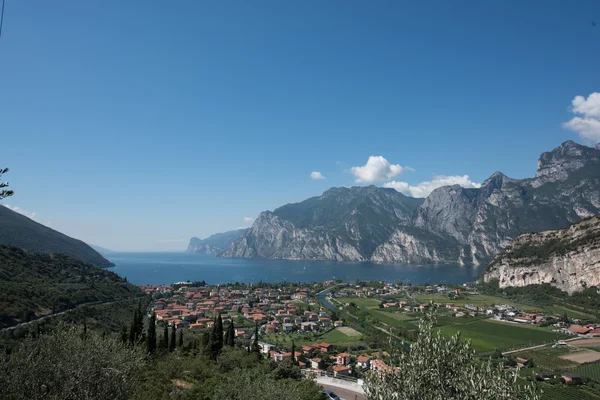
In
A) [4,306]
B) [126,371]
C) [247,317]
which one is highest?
[126,371]

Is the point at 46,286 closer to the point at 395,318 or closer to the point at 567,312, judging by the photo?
the point at 395,318

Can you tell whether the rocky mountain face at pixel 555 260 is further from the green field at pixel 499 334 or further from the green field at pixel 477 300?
the green field at pixel 499 334

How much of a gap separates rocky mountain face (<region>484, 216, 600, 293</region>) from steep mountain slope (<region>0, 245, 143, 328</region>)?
101879mm

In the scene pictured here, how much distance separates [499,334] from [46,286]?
7471 cm

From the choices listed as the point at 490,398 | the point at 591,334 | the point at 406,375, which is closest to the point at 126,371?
the point at 406,375

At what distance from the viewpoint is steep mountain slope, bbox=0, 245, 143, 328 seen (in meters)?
44.2

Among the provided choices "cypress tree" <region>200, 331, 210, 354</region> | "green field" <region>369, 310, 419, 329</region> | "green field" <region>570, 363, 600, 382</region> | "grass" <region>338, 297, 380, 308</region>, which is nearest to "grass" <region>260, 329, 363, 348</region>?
"green field" <region>369, 310, 419, 329</region>

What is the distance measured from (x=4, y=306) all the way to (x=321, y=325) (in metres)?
45.9

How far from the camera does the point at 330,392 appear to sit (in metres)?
27.5

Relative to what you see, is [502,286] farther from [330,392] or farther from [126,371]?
[126,371]

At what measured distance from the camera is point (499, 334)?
56688mm

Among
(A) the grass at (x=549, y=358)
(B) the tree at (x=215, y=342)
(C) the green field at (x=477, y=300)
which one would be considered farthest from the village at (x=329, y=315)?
(B) the tree at (x=215, y=342)

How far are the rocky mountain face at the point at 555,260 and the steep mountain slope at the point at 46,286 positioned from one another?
101879mm

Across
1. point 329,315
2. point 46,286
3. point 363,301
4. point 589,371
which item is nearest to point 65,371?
point 589,371
